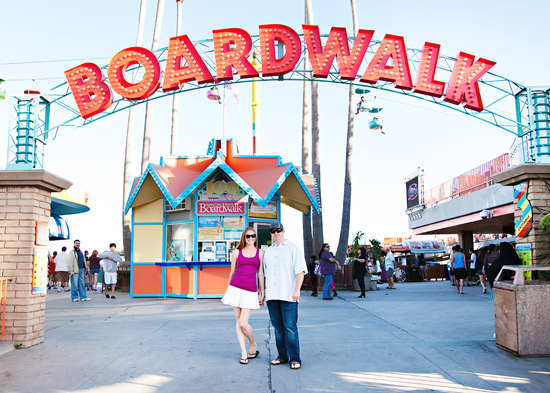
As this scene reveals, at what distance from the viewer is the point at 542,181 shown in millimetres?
8086

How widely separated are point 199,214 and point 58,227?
807cm

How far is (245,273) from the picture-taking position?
645cm

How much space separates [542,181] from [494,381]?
3848mm

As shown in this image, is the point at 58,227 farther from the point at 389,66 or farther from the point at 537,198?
the point at 537,198

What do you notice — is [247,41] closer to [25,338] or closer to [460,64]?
[460,64]

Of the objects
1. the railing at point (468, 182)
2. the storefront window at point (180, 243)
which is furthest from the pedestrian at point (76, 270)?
the railing at point (468, 182)

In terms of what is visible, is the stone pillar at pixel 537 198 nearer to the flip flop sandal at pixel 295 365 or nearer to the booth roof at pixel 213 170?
the flip flop sandal at pixel 295 365

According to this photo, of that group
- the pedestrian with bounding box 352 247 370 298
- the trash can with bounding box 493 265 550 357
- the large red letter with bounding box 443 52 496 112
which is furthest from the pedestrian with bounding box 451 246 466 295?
the trash can with bounding box 493 265 550 357

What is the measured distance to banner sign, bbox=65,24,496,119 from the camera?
11.4 metres

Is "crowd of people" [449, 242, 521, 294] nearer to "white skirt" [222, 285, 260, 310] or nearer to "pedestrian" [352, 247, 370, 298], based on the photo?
"pedestrian" [352, 247, 370, 298]

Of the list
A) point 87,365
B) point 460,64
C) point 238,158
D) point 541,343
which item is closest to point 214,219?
point 238,158

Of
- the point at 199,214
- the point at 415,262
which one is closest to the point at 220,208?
the point at 199,214

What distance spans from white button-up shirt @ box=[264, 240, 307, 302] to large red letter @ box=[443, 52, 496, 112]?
269 inches

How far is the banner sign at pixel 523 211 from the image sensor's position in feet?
26.3
